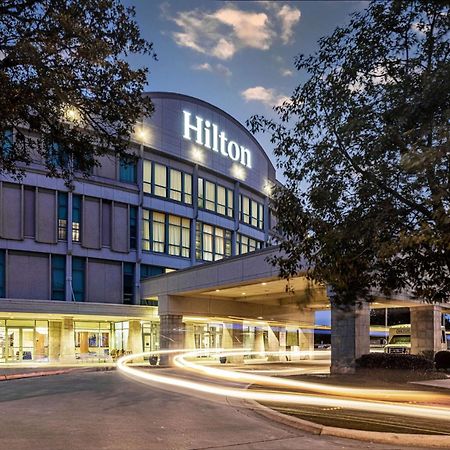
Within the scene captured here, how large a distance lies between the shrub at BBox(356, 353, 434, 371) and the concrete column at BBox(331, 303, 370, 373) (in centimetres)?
40

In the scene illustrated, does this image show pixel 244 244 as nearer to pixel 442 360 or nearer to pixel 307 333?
pixel 307 333

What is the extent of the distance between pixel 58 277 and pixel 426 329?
947 inches

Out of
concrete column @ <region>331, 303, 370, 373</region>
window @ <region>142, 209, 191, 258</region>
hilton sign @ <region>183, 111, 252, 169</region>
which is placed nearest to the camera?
concrete column @ <region>331, 303, 370, 373</region>

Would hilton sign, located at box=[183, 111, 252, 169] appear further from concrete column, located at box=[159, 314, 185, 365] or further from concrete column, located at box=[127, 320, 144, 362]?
concrete column, located at box=[159, 314, 185, 365]

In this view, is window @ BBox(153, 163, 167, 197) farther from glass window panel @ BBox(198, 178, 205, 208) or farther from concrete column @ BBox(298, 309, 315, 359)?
concrete column @ BBox(298, 309, 315, 359)

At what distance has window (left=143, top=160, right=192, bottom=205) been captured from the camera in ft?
153

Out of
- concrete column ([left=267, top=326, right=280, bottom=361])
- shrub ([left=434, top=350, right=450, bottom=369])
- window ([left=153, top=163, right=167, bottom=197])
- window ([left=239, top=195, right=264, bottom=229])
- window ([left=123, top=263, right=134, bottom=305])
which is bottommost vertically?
concrete column ([left=267, top=326, right=280, bottom=361])

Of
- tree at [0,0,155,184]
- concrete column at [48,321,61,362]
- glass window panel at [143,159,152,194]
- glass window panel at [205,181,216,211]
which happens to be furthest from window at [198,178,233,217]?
tree at [0,0,155,184]

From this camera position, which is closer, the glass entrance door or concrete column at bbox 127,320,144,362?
the glass entrance door

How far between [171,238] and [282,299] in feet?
35.6

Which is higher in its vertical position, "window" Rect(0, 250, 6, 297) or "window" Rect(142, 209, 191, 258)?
"window" Rect(142, 209, 191, 258)

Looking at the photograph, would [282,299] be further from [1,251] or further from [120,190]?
[1,251]

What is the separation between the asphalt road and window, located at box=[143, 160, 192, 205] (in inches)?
1160

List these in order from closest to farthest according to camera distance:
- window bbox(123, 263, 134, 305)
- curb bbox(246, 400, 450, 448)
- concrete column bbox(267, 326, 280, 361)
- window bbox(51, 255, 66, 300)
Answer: curb bbox(246, 400, 450, 448)
window bbox(51, 255, 66, 300)
window bbox(123, 263, 134, 305)
concrete column bbox(267, 326, 280, 361)
